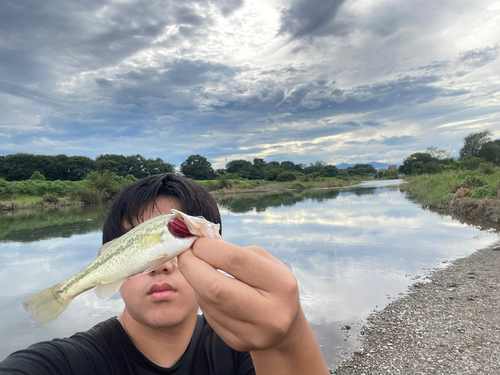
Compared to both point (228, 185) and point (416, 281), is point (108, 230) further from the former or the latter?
point (228, 185)

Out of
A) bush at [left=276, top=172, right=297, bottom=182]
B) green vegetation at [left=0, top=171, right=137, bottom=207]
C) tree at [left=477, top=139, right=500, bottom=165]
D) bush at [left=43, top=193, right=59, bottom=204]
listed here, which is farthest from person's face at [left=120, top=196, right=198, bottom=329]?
bush at [left=276, top=172, right=297, bottom=182]

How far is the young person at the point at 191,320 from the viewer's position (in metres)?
1.41

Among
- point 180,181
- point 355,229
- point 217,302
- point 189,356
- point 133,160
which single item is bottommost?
point 355,229

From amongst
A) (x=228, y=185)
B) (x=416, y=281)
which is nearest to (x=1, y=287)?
(x=416, y=281)

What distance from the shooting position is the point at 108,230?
2.78m

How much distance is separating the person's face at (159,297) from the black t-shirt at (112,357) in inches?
11.0

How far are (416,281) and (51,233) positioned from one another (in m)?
25.1

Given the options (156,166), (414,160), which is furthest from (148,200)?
(414,160)

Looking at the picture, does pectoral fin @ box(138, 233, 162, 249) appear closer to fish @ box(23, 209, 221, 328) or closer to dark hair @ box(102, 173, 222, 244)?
fish @ box(23, 209, 221, 328)

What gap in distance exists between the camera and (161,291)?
7.91ft

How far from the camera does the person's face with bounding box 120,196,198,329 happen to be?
2357 millimetres

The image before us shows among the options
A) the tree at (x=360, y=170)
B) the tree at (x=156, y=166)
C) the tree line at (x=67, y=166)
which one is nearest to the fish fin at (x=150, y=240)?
the tree line at (x=67, y=166)

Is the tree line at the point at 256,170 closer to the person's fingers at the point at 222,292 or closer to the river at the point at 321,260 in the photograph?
the river at the point at 321,260

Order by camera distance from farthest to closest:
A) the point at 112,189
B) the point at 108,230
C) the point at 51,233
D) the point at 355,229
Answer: the point at 112,189 < the point at 51,233 < the point at 355,229 < the point at 108,230
